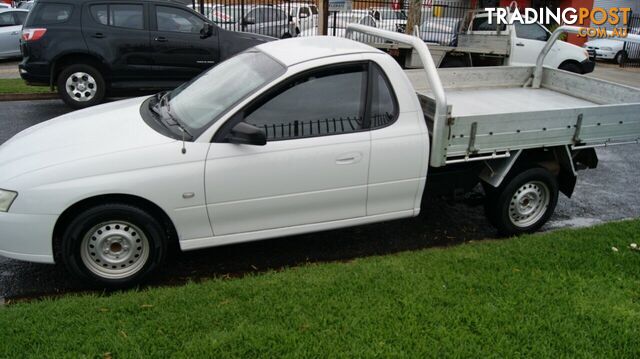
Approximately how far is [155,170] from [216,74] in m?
1.31

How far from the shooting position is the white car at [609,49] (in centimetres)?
2342

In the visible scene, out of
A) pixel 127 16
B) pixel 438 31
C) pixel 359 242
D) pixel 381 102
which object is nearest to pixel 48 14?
pixel 127 16

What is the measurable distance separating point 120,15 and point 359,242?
7156 mm

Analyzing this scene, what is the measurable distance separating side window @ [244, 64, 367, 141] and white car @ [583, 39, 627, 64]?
22.6 m

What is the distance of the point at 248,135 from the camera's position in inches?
154

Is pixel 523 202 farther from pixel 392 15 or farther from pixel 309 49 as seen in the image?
pixel 392 15

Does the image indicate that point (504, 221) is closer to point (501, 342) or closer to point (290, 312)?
point (501, 342)

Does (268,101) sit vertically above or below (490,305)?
above

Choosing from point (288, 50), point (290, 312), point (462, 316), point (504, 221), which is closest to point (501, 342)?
point (462, 316)

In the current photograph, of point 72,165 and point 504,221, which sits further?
point 504,221

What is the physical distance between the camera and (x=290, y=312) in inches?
143

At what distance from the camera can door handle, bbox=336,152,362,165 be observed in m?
4.32

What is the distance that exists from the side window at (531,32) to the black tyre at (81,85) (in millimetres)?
10477

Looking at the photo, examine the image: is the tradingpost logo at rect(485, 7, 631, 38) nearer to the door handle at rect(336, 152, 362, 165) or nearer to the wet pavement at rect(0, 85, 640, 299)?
the wet pavement at rect(0, 85, 640, 299)
